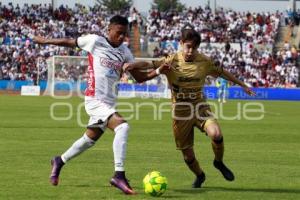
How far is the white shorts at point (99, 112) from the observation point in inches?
412

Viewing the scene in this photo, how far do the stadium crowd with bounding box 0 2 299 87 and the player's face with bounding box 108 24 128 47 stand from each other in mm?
39881

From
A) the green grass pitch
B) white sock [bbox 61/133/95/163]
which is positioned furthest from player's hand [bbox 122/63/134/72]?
the green grass pitch

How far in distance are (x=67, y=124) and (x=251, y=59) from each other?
35519 mm

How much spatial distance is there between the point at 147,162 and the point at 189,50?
151 inches

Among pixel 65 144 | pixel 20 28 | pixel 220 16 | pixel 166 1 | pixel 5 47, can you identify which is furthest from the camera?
pixel 166 1

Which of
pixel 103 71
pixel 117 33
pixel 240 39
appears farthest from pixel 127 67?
pixel 240 39

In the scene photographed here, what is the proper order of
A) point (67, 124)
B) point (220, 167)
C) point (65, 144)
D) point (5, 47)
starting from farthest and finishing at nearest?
point (5, 47)
point (67, 124)
point (65, 144)
point (220, 167)

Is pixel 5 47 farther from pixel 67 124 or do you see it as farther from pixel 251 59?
pixel 67 124

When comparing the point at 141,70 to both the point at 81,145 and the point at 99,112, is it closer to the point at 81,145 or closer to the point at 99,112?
the point at 99,112

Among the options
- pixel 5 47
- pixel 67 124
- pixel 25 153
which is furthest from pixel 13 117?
pixel 5 47

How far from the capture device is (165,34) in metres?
64.2

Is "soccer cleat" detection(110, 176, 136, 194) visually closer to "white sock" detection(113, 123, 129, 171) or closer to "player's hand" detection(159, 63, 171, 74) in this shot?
"white sock" detection(113, 123, 129, 171)

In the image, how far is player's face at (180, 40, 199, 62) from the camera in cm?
1094

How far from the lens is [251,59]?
194 feet
